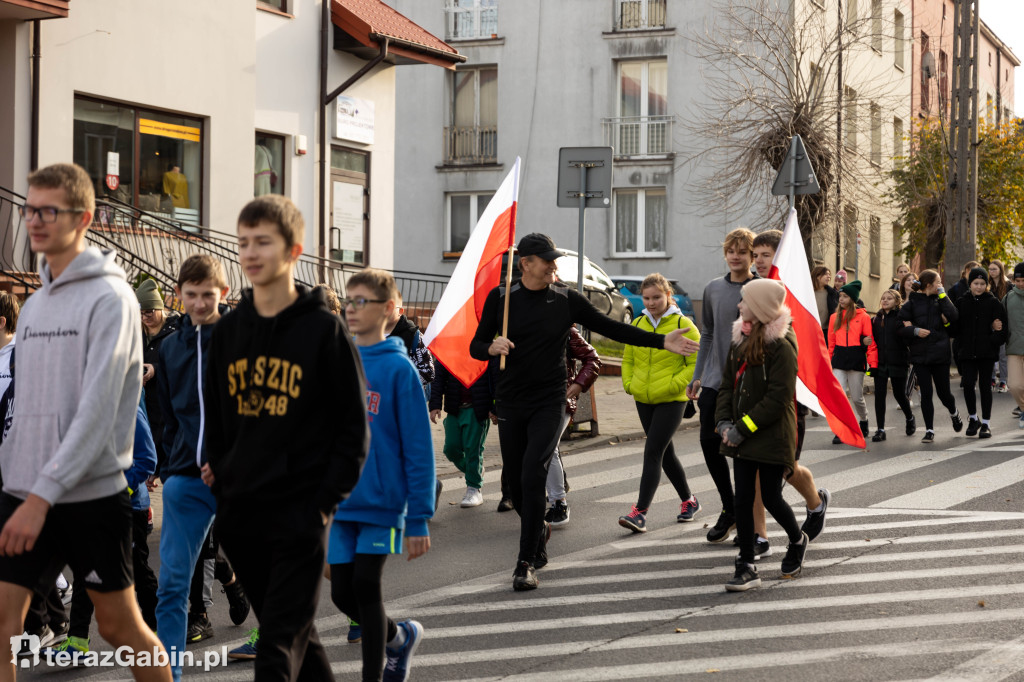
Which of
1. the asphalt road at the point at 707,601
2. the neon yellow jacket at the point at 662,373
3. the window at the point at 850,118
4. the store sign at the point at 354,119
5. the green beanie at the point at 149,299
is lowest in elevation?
the asphalt road at the point at 707,601

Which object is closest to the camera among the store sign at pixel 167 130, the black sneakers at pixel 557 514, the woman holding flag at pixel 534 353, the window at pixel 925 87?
the woman holding flag at pixel 534 353

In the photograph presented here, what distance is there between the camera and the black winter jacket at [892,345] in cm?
1477

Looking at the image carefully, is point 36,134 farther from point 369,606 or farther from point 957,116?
point 957,116

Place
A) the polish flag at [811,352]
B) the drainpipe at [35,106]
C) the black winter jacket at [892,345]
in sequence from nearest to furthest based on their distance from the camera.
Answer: the polish flag at [811,352], the black winter jacket at [892,345], the drainpipe at [35,106]

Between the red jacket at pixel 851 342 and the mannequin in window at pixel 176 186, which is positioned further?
the mannequin in window at pixel 176 186

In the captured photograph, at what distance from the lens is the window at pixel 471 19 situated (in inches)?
1393

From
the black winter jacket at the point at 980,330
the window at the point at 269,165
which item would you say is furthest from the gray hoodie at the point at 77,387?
the window at the point at 269,165

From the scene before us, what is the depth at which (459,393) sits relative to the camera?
9.93 m

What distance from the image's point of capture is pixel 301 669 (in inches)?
160

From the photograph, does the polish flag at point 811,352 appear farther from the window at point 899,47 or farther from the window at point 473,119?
the window at point 899,47

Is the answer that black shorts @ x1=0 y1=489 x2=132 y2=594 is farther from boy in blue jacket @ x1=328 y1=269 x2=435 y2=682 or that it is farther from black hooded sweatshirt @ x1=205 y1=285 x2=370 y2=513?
boy in blue jacket @ x1=328 y1=269 x2=435 y2=682

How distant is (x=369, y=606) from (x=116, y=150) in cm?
1432

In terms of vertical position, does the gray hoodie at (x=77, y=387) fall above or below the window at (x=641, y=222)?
below

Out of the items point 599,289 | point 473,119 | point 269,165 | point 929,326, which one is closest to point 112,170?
point 269,165
